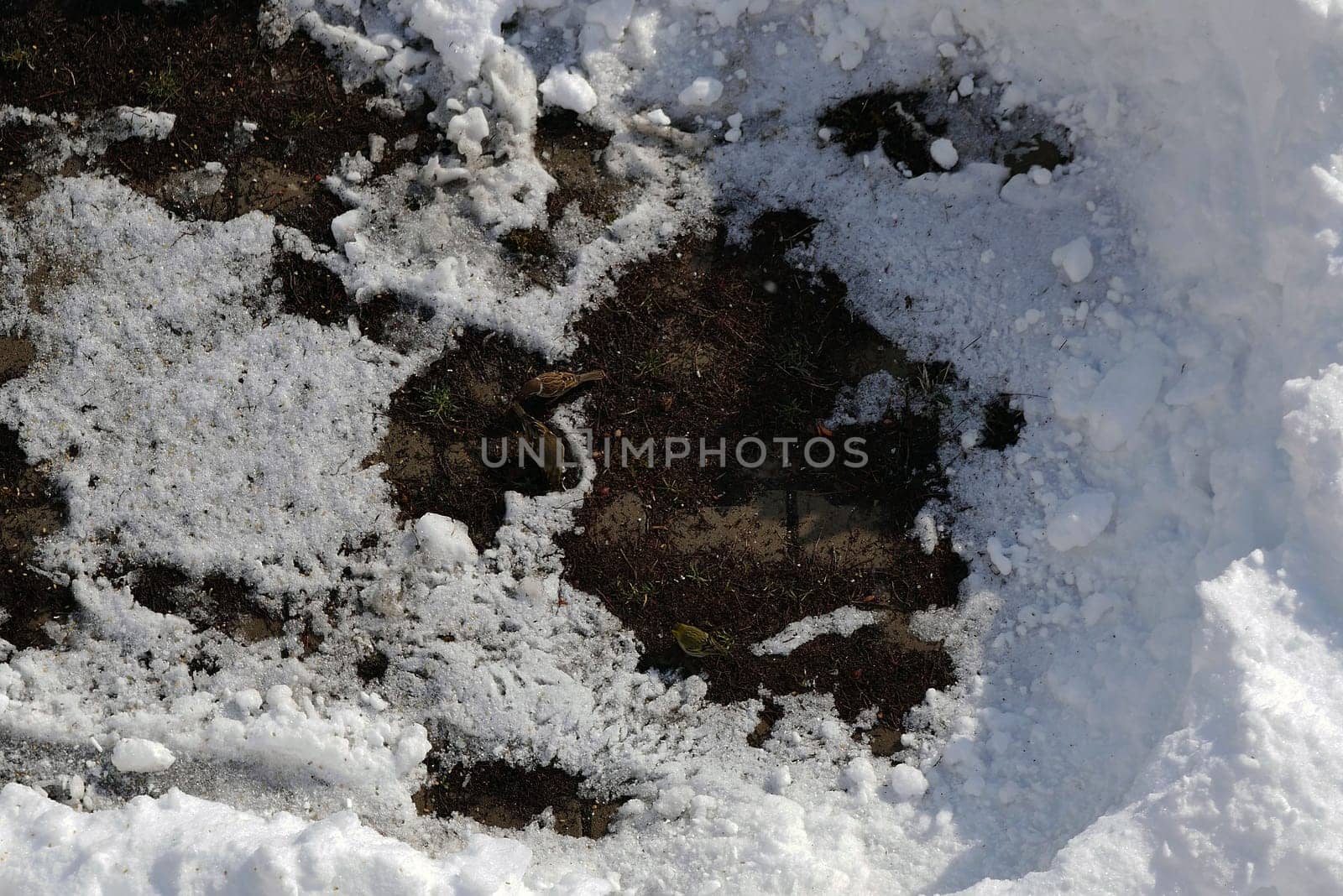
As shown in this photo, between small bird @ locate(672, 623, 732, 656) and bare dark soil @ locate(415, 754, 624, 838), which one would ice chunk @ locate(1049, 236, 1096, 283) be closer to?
small bird @ locate(672, 623, 732, 656)

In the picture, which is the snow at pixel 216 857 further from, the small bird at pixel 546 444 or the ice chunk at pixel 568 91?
the ice chunk at pixel 568 91

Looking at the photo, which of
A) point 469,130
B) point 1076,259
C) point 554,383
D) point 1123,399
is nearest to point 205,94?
point 469,130

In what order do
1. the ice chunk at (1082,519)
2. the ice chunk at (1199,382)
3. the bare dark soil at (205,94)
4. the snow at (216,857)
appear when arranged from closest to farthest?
1. the snow at (216,857)
2. the ice chunk at (1199,382)
3. the ice chunk at (1082,519)
4. the bare dark soil at (205,94)

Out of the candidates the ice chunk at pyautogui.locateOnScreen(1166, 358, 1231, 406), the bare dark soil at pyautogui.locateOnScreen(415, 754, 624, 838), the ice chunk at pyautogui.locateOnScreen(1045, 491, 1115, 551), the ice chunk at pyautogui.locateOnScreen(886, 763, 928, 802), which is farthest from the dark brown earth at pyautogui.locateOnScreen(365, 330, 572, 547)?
the ice chunk at pyautogui.locateOnScreen(1166, 358, 1231, 406)

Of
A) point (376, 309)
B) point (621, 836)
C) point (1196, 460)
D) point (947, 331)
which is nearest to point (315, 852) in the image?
point (621, 836)

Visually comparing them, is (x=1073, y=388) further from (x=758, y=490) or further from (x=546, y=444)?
(x=546, y=444)

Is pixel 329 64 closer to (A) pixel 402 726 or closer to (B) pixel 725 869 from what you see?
(A) pixel 402 726

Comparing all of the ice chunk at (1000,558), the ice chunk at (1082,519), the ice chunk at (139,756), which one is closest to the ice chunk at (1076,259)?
the ice chunk at (1082,519)
